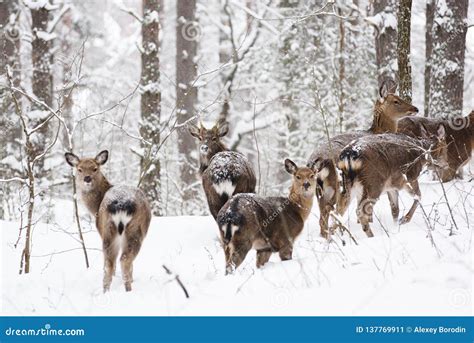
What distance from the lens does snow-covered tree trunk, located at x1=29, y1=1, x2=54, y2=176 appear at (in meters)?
14.3

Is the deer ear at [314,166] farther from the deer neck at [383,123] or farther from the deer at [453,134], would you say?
the deer at [453,134]

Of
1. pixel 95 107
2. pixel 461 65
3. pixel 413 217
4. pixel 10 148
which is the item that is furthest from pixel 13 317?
pixel 95 107

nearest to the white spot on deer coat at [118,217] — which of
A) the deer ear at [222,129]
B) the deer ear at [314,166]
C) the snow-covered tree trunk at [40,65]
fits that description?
the deer ear at [314,166]

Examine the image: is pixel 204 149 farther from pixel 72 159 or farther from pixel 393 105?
pixel 393 105

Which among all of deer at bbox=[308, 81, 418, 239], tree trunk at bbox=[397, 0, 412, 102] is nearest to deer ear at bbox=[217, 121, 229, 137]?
deer at bbox=[308, 81, 418, 239]

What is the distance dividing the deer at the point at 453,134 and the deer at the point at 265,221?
294cm

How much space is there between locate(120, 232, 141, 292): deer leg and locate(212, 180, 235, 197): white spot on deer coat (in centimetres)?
202

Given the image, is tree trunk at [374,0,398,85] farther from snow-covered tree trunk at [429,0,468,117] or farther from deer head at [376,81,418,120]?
deer head at [376,81,418,120]

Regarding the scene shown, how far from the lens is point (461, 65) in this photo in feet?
38.9

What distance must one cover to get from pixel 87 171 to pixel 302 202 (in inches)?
109

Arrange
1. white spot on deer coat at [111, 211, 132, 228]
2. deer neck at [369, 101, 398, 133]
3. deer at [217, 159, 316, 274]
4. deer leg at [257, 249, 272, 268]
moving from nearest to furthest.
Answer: deer at [217, 159, 316, 274]
white spot on deer coat at [111, 211, 132, 228]
deer leg at [257, 249, 272, 268]
deer neck at [369, 101, 398, 133]

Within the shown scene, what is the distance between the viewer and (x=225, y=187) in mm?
9078

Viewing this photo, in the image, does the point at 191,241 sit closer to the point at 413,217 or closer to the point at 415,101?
the point at 413,217

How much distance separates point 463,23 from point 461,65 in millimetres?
752
